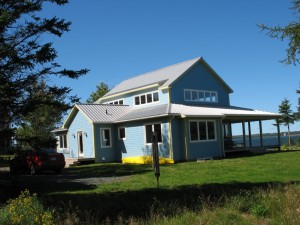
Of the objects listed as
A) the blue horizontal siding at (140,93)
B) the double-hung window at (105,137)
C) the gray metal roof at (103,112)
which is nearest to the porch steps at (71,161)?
the double-hung window at (105,137)

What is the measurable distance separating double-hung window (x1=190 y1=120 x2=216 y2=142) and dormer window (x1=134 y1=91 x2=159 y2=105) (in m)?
4.91

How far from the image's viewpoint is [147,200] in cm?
1141

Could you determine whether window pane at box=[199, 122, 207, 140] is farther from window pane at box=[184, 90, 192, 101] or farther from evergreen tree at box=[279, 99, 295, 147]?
evergreen tree at box=[279, 99, 295, 147]

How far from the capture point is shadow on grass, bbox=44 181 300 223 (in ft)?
31.6

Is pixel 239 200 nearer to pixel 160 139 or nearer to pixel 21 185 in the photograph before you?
pixel 21 185

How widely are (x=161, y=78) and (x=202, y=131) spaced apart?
6.90 metres

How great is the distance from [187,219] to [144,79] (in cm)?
2869

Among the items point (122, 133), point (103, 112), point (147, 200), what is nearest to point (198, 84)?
point (122, 133)

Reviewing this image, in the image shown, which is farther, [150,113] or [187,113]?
[150,113]

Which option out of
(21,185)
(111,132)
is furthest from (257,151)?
(21,185)

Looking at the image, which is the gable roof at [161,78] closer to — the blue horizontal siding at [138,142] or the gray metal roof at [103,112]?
the gray metal roof at [103,112]

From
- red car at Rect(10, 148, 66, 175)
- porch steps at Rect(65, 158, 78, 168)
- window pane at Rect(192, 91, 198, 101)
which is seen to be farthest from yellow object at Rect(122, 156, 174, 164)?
red car at Rect(10, 148, 66, 175)

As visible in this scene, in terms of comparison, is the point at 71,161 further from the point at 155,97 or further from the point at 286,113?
the point at 286,113

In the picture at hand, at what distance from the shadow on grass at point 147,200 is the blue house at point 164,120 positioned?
13.2m
